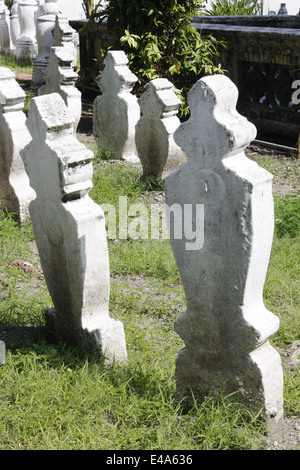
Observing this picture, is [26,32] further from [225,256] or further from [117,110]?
[225,256]

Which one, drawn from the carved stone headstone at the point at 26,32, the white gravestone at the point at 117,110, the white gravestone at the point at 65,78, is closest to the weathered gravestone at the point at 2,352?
the white gravestone at the point at 117,110

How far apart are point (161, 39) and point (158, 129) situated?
267 centimetres

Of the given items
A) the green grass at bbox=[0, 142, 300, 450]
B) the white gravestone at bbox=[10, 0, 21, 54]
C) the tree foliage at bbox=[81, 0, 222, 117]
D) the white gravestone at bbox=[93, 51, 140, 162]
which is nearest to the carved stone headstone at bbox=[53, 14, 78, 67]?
the tree foliage at bbox=[81, 0, 222, 117]

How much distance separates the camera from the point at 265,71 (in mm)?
8852

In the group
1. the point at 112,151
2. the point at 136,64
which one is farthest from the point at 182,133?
the point at 136,64

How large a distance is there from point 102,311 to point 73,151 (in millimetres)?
926

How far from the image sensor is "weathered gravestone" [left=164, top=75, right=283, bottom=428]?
103 inches

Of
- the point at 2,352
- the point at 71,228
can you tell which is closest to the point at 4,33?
the point at 71,228

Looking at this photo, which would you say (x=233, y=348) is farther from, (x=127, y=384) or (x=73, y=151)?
(x=73, y=151)

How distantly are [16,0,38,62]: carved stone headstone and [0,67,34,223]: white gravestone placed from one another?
10.5 meters

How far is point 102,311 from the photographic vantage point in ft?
11.8

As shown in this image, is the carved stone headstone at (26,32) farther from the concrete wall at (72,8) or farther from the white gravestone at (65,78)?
the white gravestone at (65,78)

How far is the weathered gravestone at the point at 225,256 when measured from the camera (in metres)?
2.62

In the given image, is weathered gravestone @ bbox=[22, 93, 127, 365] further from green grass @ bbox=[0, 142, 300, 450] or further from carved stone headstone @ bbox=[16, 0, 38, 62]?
carved stone headstone @ bbox=[16, 0, 38, 62]
